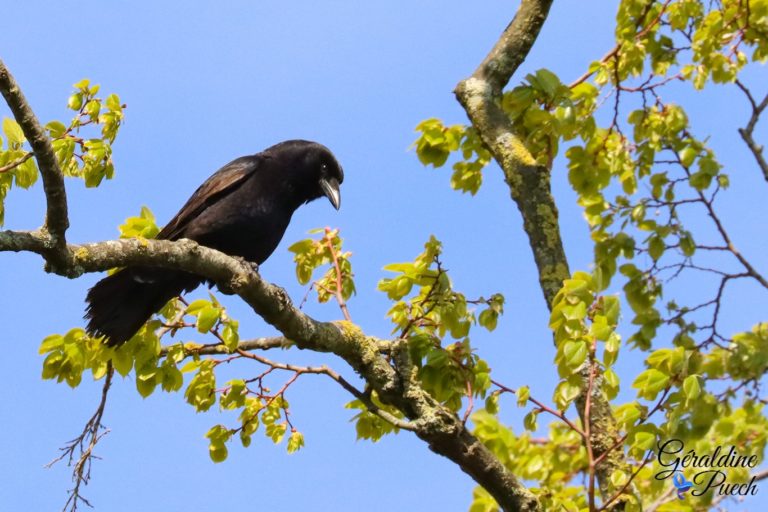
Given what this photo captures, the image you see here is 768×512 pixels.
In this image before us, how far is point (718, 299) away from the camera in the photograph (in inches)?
222

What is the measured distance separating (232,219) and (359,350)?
1755 mm

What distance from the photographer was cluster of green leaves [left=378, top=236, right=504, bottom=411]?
4891 millimetres

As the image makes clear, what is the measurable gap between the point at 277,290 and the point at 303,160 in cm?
261

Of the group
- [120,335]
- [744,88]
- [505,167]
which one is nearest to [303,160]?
[505,167]

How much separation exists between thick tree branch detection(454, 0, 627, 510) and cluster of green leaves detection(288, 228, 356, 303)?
995 mm

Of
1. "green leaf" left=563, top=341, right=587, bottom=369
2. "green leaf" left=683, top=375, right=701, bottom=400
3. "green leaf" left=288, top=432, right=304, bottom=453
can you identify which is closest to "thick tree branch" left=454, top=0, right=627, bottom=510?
"green leaf" left=563, top=341, right=587, bottom=369

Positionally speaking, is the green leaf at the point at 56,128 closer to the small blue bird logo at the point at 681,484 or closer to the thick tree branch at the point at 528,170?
the thick tree branch at the point at 528,170

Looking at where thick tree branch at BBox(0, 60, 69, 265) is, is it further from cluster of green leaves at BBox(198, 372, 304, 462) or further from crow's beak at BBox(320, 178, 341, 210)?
crow's beak at BBox(320, 178, 341, 210)

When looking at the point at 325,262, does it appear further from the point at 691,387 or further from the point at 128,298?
the point at 691,387

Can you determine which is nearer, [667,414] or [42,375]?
[667,414]

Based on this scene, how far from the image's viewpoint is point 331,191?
7.31 metres

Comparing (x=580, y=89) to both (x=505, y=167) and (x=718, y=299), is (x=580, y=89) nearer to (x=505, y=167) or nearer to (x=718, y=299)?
(x=505, y=167)

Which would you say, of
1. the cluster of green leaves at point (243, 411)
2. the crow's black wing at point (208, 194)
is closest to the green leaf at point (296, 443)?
the cluster of green leaves at point (243, 411)

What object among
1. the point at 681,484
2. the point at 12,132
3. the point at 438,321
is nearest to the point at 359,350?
the point at 438,321
